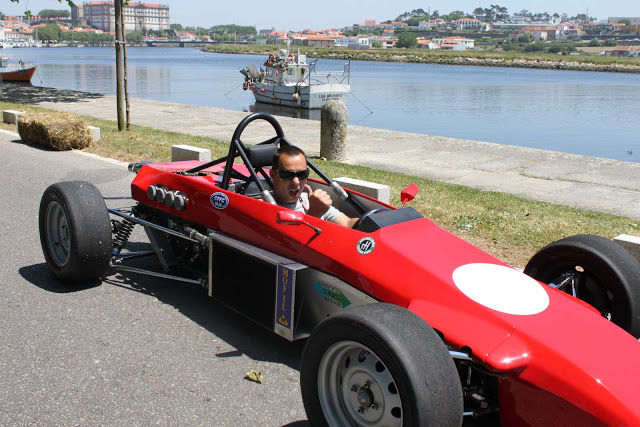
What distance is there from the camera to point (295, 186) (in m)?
4.28

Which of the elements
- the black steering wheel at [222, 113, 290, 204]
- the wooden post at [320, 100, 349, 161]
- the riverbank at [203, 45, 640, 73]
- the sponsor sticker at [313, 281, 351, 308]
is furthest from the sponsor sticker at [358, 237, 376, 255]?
the riverbank at [203, 45, 640, 73]

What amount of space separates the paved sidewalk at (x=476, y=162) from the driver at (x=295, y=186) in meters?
5.10

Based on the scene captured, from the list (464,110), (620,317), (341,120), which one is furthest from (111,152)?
(464,110)

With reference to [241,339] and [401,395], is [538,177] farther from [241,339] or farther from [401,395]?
[401,395]

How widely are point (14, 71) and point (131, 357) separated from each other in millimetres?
37059

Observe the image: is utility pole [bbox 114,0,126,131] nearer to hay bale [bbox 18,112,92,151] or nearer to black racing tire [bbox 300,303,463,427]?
hay bale [bbox 18,112,92,151]

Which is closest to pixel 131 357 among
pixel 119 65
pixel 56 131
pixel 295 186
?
pixel 295 186

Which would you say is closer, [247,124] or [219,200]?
[219,200]

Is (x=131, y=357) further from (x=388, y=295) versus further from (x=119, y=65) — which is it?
(x=119, y=65)

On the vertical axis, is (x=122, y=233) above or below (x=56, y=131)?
below

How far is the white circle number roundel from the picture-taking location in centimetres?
312

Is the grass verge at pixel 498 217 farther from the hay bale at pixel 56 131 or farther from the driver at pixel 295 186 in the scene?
the driver at pixel 295 186

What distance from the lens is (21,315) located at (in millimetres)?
4523

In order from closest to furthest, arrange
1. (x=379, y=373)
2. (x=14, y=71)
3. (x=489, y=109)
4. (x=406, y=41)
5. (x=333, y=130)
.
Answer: (x=379, y=373) → (x=333, y=130) → (x=489, y=109) → (x=14, y=71) → (x=406, y=41)
